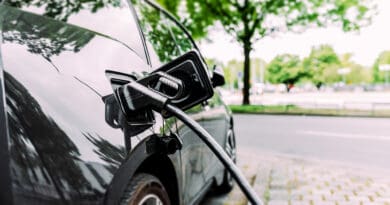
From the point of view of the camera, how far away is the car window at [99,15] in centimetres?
143

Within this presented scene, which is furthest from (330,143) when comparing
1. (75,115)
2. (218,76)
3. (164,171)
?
(75,115)

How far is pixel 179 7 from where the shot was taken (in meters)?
19.1

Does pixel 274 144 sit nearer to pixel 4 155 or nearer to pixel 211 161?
pixel 211 161

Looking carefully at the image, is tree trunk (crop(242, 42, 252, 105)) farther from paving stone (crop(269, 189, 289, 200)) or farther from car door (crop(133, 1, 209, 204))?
car door (crop(133, 1, 209, 204))

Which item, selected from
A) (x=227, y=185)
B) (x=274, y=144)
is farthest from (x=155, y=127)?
(x=274, y=144)

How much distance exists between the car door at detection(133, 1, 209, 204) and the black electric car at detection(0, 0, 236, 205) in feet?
0.39

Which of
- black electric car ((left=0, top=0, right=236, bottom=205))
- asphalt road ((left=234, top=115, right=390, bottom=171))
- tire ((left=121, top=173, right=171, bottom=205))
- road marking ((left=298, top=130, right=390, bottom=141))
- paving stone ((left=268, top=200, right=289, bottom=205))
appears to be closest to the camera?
black electric car ((left=0, top=0, right=236, bottom=205))

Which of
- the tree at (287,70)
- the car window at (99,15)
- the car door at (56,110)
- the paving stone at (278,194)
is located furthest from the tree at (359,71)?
the tree at (287,70)

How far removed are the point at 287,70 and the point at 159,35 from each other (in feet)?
135

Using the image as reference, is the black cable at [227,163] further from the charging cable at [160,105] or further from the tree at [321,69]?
the tree at [321,69]

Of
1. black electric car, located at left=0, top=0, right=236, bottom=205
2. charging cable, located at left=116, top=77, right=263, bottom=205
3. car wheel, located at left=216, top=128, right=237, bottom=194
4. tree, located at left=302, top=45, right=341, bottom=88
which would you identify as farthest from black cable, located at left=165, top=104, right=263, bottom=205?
tree, located at left=302, top=45, right=341, bottom=88

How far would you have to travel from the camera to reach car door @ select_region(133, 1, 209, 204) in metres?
2.11

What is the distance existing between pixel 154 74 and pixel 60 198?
1.88 ft

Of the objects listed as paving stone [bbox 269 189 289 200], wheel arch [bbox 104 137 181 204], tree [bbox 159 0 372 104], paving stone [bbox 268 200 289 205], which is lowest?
paving stone [bbox 269 189 289 200]
